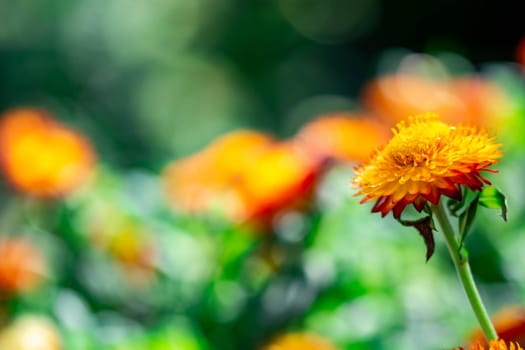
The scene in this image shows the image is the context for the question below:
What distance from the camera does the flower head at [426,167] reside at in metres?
0.34

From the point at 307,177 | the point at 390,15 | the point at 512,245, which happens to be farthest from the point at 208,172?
the point at 390,15

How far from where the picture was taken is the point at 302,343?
595 mm

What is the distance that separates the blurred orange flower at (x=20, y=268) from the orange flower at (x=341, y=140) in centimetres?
27

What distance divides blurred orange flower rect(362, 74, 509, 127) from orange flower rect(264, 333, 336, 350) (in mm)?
292

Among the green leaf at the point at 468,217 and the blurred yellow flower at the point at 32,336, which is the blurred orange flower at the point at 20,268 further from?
the green leaf at the point at 468,217

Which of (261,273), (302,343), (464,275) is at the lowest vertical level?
(464,275)

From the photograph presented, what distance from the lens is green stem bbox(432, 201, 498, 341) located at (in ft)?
1.11

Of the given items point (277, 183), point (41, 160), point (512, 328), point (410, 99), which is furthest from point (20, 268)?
point (512, 328)

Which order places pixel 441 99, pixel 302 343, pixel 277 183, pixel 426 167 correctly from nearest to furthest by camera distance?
pixel 426 167, pixel 302 343, pixel 277 183, pixel 441 99

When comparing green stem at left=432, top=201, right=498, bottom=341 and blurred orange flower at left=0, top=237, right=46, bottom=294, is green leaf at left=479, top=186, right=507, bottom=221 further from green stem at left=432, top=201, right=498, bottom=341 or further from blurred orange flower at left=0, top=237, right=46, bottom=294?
blurred orange flower at left=0, top=237, right=46, bottom=294

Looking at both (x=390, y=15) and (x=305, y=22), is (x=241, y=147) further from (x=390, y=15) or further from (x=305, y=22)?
(x=305, y=22)

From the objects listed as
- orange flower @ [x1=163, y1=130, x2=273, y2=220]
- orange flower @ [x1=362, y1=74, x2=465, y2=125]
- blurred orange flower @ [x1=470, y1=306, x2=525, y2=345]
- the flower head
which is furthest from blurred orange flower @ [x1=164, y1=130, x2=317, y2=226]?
the flower head

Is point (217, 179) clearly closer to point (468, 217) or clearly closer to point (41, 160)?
point (41, 160)

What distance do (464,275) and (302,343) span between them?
0.87ft
